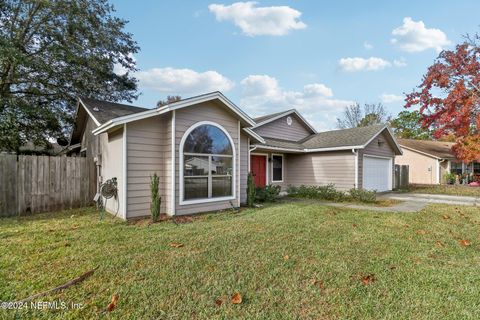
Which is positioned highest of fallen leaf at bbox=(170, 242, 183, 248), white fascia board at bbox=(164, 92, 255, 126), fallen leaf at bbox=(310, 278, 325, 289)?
white fascia board at bbox=(164, 92, 255, 126)

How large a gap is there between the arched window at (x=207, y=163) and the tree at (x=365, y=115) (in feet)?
111

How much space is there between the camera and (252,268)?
3.58m

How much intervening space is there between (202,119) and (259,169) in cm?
646

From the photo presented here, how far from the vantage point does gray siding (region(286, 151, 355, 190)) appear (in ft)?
41.6

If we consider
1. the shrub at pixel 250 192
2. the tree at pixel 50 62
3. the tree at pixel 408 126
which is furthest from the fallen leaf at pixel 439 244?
the tree at pixel 408 126

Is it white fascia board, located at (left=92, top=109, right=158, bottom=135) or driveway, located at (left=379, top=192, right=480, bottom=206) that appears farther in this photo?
driveway, located at (left=379, top=192, right=480, bottom=206)

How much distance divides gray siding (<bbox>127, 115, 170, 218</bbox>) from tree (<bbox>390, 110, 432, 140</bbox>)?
4115cm

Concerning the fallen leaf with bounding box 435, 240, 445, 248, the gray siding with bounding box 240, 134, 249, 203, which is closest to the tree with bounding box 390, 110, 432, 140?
the gray siding with bounding box 240, 134, 249, 203

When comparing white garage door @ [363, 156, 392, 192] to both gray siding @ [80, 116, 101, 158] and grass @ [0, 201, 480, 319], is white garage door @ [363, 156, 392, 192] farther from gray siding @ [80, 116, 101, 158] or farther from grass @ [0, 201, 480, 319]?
gray siding @ [80, 116, 101, 158]

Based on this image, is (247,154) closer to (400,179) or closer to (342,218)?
(342,218)

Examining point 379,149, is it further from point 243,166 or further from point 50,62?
point 50,62

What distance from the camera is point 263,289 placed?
3.01 metres

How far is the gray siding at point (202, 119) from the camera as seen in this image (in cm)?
724

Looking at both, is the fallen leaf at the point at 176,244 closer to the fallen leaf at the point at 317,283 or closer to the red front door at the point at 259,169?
the fallen leaf at the point at 317,283
